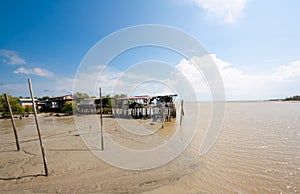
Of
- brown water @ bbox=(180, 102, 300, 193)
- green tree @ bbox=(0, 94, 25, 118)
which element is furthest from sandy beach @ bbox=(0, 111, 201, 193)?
green tree @ bbox=(0, 94, 25, 118)

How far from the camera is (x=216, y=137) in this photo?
37.6ft

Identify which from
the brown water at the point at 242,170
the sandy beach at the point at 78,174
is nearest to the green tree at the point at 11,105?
the brown water at the point at 242,170

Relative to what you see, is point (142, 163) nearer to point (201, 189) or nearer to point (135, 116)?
point (201, 189)

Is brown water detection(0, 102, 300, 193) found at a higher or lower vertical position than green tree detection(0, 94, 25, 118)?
lower

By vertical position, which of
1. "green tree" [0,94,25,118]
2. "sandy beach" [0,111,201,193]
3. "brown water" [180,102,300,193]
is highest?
"green tree" [0,94,25,118]

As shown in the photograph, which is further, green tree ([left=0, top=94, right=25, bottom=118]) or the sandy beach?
green tree ([left=0, top=94, right=25, bottom=118])

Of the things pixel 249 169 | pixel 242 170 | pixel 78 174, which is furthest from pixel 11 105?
pixel 249 169

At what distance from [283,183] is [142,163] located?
5015mm

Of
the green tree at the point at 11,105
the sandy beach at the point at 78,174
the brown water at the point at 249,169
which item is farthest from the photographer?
the green tree at the point at 11,105

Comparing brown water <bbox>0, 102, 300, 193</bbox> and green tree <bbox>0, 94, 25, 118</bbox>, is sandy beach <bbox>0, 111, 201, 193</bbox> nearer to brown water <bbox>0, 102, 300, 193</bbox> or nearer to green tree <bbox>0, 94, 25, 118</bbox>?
brown water <bbox>0, 102, 300, 193</bbox>

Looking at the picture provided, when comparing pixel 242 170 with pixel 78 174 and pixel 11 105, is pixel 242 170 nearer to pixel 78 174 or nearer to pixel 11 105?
pixel 78 174

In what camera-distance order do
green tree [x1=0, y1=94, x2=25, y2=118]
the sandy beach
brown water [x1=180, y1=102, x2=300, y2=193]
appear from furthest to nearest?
1. green tree [x1=0, y1=94, x2=25, y2=118]
2. brown water [x1=180, y1=102, x2=300, y2=193]
3. the sandy beach

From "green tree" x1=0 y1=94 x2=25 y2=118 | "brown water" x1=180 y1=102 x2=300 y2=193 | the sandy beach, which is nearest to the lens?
the sandy beach

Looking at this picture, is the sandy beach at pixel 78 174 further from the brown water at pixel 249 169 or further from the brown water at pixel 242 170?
the brown water at pixel 249 169
